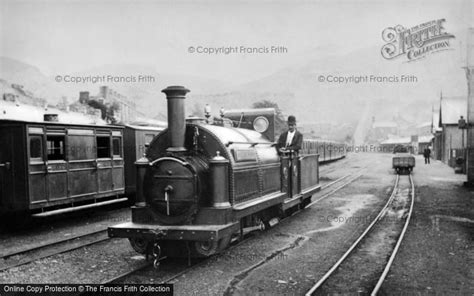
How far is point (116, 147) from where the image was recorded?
1197cm

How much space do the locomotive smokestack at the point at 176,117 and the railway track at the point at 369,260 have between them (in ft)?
9.72

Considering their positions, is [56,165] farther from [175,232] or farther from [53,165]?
[175,232]

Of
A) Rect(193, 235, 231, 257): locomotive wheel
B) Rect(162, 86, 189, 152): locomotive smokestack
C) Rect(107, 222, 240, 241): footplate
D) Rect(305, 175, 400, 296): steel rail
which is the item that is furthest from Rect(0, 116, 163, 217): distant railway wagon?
Rect(305, 175, 400, 296): steel rail

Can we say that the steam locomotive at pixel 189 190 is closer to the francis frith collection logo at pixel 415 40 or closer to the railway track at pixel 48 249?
the railway track at pixel 48 249

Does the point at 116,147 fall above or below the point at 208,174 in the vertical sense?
above

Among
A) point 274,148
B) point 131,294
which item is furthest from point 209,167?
point 274,148

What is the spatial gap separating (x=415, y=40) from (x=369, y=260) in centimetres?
484

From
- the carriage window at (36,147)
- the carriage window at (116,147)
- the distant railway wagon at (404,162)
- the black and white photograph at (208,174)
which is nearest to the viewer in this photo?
the black and white photograph at (208,174)

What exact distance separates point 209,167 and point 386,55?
5.25m

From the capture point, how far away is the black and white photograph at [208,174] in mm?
6199

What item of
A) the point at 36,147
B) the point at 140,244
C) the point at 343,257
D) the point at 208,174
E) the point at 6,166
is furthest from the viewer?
the point at 36,147

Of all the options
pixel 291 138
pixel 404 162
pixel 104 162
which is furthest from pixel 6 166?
pixel 404 162

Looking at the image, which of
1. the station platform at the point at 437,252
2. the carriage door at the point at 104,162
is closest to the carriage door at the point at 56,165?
the carriage door at the point at 104,162

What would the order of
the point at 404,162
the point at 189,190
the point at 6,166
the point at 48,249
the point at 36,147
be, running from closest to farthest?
the point at 189,190, the point at 48,249, the point at 6,166, the point at 36,147, the point at 404,162
